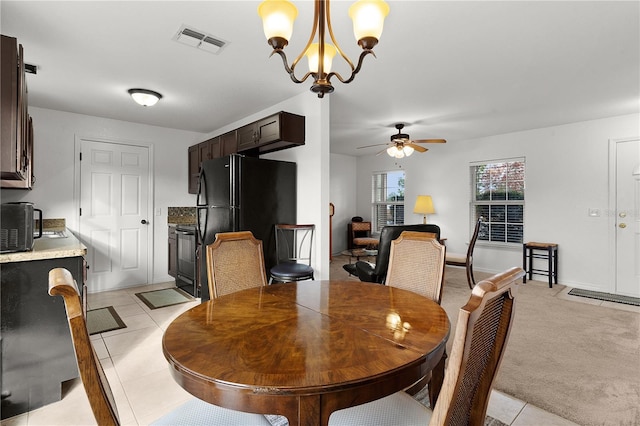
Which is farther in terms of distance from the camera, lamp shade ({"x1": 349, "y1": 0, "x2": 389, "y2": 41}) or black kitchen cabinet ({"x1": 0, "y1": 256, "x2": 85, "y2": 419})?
black kitchen cabinet ({"x1": 0, "y1": 256, "x2": 85, "y2": 419})

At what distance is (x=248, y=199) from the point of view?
11.4 ft

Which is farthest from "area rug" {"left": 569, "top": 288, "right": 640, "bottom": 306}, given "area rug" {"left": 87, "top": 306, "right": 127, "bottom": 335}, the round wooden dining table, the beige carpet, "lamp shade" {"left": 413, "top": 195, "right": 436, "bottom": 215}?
"area rug" {"left": 87, "top": 306, "right": 127, "bottom": 335}

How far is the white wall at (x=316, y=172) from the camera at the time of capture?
11.3ft

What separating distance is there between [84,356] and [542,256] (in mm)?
5932

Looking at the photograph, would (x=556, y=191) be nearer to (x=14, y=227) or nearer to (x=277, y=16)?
(x=277, y=16)

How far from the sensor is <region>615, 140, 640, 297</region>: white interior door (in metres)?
4.32

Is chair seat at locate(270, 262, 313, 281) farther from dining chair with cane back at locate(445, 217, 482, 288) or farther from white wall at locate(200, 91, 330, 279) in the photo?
dining chair with cane back at locate(445, 217, 482, 288)

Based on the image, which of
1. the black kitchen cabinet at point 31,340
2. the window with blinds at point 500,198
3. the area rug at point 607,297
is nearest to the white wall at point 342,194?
the window with blinds at point 500,198

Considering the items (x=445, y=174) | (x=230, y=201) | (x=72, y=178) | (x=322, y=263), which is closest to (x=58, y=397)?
(x=230, y=201)

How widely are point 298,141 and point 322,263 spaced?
4.35 ft

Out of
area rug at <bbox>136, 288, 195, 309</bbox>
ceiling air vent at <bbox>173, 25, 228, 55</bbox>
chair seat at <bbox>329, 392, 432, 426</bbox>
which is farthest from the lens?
area rug at <bbox>136, 288, 195, 309</bbox>

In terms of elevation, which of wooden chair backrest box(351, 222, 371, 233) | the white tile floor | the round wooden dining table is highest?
wooden chair backrest box(351, 222, 371, 233)

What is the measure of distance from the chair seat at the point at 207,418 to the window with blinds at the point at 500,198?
18.9 ft

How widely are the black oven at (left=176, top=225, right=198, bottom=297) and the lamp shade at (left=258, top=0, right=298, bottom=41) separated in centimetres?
315
